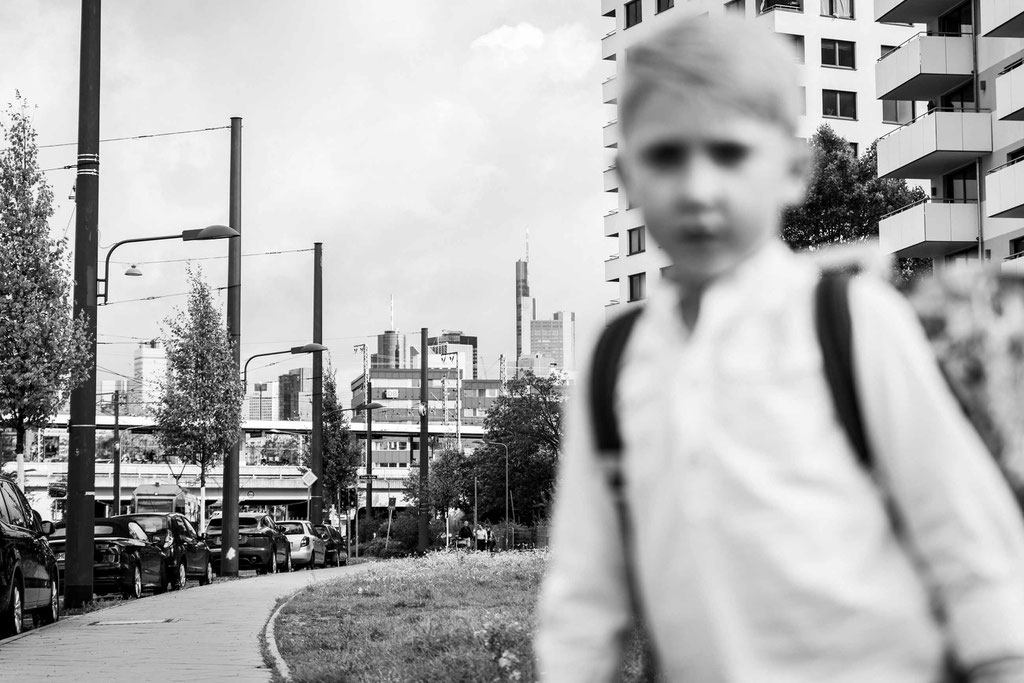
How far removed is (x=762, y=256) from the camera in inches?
61.0

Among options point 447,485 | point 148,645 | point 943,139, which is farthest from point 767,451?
point 447,485

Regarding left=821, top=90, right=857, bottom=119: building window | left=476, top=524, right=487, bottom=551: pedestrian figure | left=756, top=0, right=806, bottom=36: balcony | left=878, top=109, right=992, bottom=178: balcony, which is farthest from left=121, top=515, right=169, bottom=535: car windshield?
left=821, top=90, right=857, bottom=119: building window

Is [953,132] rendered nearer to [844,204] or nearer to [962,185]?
[962,185]

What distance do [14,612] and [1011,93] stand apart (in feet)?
95.7

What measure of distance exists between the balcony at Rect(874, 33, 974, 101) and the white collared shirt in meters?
41.4

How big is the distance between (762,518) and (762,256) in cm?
30

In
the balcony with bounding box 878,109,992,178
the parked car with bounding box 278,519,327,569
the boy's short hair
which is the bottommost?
the parked car with bounding box 278,519,327,569

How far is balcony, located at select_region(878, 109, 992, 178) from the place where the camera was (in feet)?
131

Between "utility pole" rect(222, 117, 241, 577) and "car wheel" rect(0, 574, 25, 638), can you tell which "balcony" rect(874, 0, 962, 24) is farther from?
"car wheel" rect(0, 574, 25, 638)

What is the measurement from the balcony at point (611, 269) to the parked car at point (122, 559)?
46763mm

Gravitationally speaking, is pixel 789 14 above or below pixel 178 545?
above

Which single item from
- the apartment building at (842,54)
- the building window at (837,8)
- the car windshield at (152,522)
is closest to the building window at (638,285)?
the apartment building at (842,54)

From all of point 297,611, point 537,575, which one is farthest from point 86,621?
point 537,575

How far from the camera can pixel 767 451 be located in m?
1.45
